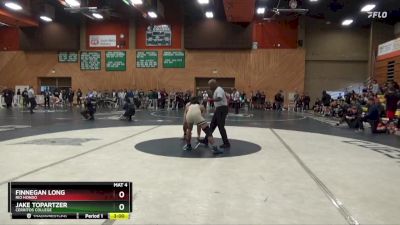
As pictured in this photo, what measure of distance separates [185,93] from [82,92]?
905 cm

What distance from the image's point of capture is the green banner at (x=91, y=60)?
27.4 metres

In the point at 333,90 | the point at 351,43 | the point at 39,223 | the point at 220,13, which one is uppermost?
the point at 220,13

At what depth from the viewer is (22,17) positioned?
2453cm

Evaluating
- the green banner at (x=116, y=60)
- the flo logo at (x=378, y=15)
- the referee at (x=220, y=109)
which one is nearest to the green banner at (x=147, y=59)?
the green banner at (x=116, y=60)

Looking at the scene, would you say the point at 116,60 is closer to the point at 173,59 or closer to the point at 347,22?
the point at 173,59

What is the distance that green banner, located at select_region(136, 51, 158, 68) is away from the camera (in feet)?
87.6

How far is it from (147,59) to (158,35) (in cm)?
219

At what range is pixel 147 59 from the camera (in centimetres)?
2680

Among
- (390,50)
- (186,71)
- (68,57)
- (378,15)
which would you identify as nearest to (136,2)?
(186,71)

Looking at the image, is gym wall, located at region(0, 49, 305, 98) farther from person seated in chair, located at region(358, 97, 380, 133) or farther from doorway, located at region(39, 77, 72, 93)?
person seated in chair, located at region(358, 97, 380, 133)

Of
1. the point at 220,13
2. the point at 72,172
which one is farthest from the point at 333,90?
the point at 72,172

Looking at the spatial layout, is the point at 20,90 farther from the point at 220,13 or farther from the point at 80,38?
the point at 220,13

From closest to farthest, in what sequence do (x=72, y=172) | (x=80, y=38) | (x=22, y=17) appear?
(x=72, y=172) → (x=22, y=17) → (x=80, y=38)
